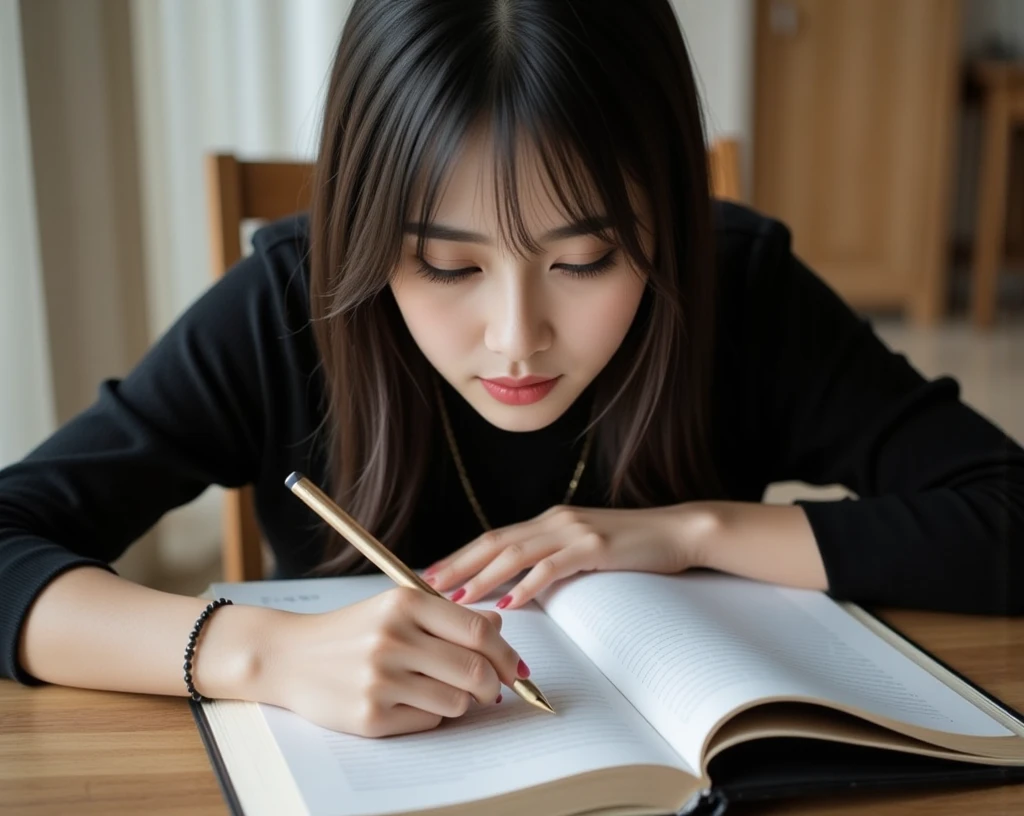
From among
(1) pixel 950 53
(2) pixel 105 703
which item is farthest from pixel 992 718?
(1) pixel 950 53

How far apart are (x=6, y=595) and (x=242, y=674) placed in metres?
0.20

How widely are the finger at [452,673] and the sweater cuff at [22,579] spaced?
0.27 meters

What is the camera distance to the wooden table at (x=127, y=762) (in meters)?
0.61

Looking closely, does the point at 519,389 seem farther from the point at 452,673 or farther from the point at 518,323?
the point at 452,673

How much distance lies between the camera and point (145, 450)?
0.96 meters

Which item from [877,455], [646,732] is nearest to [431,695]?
[646,732]

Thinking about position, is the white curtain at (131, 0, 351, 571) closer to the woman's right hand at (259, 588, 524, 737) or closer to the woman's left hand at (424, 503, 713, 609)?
the woman's left hand at (424, 503, 713, 609)

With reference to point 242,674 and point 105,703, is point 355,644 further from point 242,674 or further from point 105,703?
point 105,703

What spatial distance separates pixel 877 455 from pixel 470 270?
1.53 feet

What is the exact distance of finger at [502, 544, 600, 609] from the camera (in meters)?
0.83

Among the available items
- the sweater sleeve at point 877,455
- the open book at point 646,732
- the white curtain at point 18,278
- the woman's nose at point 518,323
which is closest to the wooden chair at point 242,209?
the sweater sleeve at point 877,455

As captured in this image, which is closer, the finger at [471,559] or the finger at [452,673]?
the finger at [452,673]

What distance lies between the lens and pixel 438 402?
1096 millimetres

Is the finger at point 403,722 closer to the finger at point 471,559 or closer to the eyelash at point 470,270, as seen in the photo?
the finger at point 471,559
